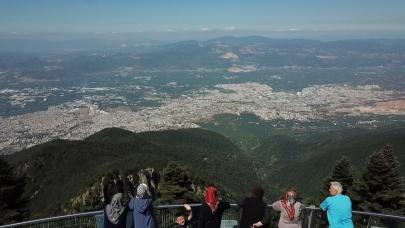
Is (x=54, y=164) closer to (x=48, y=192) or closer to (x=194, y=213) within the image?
(x=48, y=192)

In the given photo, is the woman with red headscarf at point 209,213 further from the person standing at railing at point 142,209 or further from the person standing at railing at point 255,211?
the person standing at railing at point 142,209

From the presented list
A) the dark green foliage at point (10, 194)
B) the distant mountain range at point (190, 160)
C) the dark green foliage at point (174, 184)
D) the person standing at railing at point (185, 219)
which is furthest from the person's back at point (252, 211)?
the distant mountain range at point (190, 160)

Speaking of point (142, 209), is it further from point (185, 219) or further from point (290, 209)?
point (290, 209)

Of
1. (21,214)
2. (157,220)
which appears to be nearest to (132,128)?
(21,214)

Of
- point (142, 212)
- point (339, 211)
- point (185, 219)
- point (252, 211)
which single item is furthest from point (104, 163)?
point (339, 211)

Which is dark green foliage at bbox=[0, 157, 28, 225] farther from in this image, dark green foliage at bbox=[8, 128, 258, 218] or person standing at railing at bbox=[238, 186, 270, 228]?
person standing at railing at bbox=[238, 186, 270, 228]
